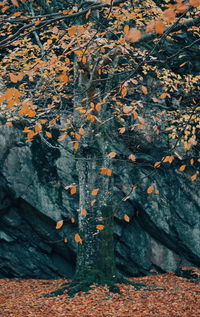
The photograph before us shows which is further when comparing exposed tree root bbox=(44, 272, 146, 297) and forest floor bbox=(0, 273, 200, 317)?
exposed tree root bbox=(44, 272, 146, 297)

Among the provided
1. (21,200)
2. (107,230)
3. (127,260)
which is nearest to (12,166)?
(21,200)

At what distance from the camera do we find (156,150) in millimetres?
14500

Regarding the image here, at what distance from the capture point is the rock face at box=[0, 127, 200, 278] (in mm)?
12633

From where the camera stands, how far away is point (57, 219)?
12.6m

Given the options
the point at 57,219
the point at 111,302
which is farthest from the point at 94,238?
the point at 57,219

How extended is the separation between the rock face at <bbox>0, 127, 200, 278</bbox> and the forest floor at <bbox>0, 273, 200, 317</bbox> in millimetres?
1812

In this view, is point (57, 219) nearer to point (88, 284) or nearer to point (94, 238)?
point (94, 238)

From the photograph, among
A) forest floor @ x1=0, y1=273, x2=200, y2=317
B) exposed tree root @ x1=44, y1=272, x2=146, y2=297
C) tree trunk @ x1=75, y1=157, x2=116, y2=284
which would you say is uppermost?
tree trunk @ x1=75, y1=157, x2=116, y2=284

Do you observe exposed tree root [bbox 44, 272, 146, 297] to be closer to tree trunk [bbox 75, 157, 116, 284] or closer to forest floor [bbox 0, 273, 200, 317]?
tree trunk [bbox 75, 157, 116, 284]

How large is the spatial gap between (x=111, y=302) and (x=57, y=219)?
485 centimetres

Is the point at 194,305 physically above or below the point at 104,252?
below

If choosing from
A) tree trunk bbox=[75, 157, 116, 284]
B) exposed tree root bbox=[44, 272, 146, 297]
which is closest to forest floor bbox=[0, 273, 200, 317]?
exposed tree root bbox=[44, 272, 146, 297]

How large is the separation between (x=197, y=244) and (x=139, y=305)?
629 cm

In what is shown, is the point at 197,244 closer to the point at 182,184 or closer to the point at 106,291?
the point at 182,184
